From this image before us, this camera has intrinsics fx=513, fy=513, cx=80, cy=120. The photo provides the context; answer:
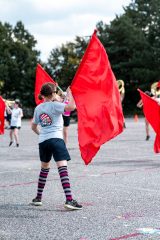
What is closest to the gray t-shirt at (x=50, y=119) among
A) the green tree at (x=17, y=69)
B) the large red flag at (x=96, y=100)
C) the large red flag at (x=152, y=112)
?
the large red flag at (x=96, y=100)

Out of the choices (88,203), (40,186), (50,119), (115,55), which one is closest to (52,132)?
(50,119)

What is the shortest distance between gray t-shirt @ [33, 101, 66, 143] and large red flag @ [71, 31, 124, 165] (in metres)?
0.95

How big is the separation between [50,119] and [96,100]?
138 centimetres

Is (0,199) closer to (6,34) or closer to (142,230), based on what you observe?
(142,230)

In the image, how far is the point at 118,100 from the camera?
8305 mm

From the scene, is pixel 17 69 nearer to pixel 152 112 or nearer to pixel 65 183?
pixel 152 112

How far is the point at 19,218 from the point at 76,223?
2.51ft

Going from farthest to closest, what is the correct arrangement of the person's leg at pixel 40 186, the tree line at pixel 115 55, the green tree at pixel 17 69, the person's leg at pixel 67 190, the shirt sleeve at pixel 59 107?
the green tree at pixel 17 69 → the tree line at pixel 115 55 → the person's leg at pixel 40 186 → the shirt sleeve at pixel 59 107 → the person's leg at pixel 67 190

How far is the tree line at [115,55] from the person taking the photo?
205 feet

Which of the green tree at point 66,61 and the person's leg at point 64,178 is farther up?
the green tree at point 66,61

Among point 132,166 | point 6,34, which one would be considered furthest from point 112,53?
point 132,166

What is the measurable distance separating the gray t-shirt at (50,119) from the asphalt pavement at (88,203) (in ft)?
3.25

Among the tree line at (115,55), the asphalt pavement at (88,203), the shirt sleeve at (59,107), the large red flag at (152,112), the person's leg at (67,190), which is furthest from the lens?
the tree line at (115,55)

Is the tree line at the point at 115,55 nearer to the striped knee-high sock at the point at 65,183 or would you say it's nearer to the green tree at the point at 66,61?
Answer: the green tree at the point at 66,61
